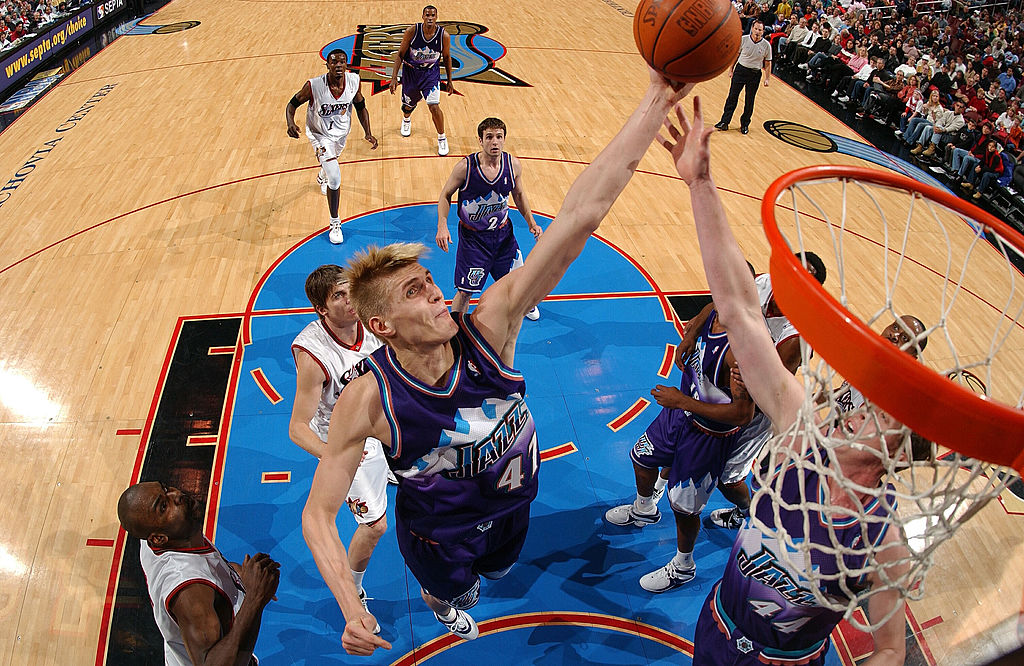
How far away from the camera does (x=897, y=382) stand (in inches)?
71.0

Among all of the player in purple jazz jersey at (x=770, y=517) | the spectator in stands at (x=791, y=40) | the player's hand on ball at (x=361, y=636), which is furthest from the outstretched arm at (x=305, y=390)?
the spectator in stands at (x=791, y=40)

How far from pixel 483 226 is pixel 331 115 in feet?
8.96

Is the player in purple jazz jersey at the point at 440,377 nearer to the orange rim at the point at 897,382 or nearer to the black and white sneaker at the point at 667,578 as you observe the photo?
the orange rim at the point at 897,382

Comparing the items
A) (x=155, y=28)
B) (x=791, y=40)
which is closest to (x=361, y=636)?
(x=791, y=40)

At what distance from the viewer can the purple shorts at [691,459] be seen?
3.86 meters

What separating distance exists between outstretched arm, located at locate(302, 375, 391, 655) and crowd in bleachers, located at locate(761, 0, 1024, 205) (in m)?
9.78

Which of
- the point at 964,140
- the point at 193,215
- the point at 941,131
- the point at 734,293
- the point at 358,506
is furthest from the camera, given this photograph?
the point at 941,131

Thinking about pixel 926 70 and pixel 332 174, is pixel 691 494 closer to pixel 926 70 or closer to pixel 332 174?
pixel 332 174

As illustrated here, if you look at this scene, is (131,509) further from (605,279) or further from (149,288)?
(605,279)

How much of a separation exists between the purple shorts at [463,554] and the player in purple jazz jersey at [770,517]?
924 mm

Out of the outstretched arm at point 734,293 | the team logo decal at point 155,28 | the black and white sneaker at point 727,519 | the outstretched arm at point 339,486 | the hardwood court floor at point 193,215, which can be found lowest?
the team logo decal at point 155,28

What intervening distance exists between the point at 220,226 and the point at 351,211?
145 cm

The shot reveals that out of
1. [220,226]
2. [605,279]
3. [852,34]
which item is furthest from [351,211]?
[852,34]

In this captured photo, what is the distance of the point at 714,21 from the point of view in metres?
2.86
